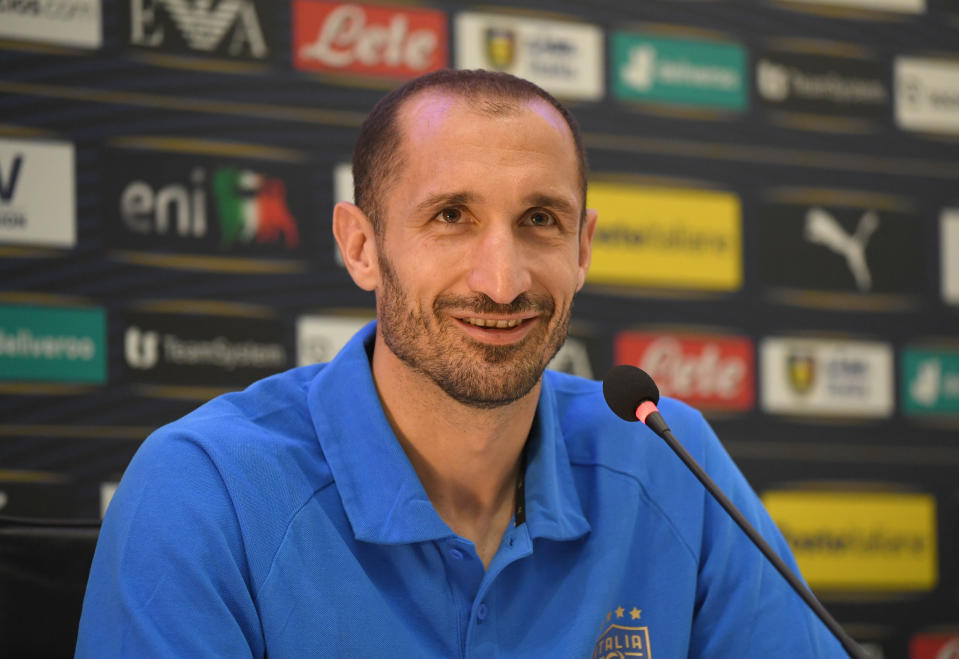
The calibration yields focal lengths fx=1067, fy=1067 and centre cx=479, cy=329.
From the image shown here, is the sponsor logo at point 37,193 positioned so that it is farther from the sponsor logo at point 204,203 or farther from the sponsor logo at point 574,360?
the sponsor logo at point 574,360

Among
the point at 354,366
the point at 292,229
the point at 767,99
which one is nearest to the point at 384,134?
the point at 354,366

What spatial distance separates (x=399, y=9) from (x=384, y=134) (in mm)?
1449

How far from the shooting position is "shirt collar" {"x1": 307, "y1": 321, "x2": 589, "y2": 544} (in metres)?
1.31

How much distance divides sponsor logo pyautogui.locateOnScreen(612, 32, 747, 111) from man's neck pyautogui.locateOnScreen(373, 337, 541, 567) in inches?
71.0

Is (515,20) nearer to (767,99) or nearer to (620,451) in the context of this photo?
(767,99)

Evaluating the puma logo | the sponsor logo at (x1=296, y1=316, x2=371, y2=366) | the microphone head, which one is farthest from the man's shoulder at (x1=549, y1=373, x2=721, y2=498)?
the puma logo

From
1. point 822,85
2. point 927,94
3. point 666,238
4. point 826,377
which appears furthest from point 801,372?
point 927,94

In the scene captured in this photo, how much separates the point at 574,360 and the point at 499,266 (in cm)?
160

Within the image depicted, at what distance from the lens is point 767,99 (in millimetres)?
3238

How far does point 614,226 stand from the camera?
301 centimetres

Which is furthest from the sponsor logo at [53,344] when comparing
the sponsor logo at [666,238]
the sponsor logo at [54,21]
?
the sponsor logo at [666,238]

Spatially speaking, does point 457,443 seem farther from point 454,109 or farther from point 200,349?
point 200,349

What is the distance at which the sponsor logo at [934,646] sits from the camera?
3137 millimetres

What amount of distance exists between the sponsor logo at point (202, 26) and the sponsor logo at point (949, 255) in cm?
213
